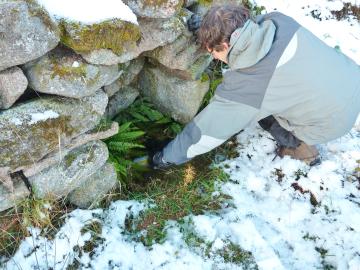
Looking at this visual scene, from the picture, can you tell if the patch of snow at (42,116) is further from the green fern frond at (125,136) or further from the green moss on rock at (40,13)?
the green fern frond at (125,136)

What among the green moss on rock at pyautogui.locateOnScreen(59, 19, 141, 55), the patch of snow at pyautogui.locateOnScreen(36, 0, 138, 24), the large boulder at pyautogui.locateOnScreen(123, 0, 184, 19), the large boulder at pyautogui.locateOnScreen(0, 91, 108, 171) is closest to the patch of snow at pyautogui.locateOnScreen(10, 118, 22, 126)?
the large boulder at pyautogui.locateOnScreen(0, 91, 108, 171)

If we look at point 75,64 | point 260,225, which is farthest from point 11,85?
point 260,225

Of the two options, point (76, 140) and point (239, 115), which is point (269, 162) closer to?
point (239, 115)

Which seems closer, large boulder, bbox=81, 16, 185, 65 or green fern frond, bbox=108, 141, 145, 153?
large boulder, bbox=81, 16, 185, 65

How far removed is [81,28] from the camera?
11.9 feet

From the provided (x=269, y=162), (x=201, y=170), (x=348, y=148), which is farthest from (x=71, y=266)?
(x=348, y=148)

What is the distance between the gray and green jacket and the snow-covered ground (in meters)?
0.88

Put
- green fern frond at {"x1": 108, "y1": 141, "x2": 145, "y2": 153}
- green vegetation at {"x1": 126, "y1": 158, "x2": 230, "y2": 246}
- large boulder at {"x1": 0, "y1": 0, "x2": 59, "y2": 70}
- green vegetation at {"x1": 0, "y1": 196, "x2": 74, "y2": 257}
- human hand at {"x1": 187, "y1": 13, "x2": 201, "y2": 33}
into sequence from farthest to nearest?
green fern frond at {"x1": 108, "y1": 141, "x2": 145, "y2": 153} → human hand at {"x1": 187, "y1": 13, "x2": 201, "y2": 33} → green vegetation at {"x1": 126, "y1": 158, "x2": 230, "y2": 246} → green vegetation at {"x1": 0, "y1": 196, "x2": 74, "y2": 257} → large boulder at {"x1": 0, "y1": 0, "x2": 59, "y2": 70}

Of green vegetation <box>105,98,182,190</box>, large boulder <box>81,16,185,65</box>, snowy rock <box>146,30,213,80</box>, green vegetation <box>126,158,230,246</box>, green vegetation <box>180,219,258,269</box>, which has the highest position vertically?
large boulder <box>81,16,185,65</box>

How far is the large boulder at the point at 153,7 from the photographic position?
13.3 ft

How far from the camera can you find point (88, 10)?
3773mm

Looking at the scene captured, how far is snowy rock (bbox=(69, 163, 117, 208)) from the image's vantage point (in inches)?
185

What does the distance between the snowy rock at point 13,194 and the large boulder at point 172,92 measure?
2.33 meters

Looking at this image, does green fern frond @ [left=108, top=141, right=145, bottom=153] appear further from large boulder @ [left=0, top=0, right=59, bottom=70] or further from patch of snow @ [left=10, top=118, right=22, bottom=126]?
large boulder @ [left=0, top=0, right=59, bottom=70]
